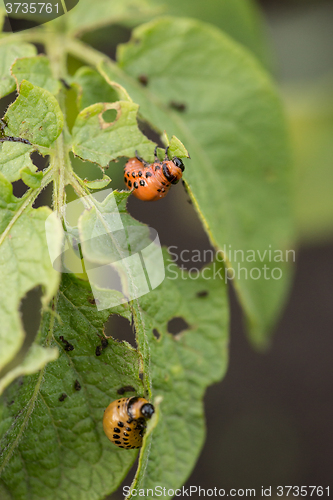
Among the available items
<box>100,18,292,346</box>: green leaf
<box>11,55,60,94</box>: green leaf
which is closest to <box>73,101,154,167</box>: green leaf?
<box>11,55,60,94</box>: green leaf

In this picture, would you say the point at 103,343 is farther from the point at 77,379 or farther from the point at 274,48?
the point at 274,48

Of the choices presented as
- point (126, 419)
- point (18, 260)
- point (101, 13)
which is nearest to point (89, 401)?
point (126, 419)

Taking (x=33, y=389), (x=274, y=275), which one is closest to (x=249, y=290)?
(x=274, y=275)

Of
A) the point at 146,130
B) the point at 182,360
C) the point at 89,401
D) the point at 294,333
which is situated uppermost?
the point at 146,130

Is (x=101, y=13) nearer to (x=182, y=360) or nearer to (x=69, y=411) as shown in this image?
(x=182, y=360)

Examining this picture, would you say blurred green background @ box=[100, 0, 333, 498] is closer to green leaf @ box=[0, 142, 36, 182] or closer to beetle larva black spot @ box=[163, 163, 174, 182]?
beetle larva black spot @ box=[163, 163, 174, 182]

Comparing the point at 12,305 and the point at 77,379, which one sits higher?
the point at 12,305
